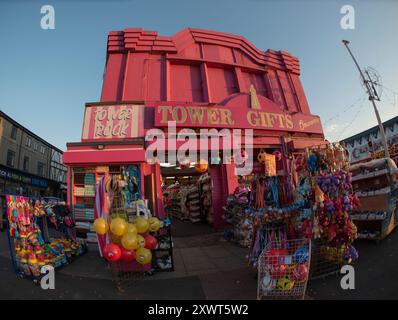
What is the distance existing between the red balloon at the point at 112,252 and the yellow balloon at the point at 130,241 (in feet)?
0.52

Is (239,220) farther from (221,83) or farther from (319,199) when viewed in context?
(221,83)

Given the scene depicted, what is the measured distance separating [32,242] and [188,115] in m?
6.95

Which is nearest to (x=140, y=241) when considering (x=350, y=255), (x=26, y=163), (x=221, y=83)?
(x=350, y=255)

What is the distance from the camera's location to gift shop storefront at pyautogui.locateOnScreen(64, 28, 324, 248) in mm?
8461

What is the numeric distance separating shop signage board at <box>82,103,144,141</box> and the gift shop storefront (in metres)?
0.04

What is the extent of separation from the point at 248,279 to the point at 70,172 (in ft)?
24.5

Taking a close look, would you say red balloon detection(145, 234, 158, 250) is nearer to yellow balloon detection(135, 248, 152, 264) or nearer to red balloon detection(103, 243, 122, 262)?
yellow balloon detection(135, 248, 152, 264)

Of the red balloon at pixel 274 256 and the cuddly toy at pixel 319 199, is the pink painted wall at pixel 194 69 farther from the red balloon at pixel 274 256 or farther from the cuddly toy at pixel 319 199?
the red balloon at pixel 274 256

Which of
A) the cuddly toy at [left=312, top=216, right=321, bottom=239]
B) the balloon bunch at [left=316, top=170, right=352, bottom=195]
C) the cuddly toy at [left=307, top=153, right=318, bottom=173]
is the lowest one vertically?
the cuddly toy at [left=312, top=216, right=321, bottom=239]

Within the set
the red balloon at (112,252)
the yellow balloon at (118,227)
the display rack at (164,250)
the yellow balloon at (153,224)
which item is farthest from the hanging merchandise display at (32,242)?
the yellow balloon at (153,224)

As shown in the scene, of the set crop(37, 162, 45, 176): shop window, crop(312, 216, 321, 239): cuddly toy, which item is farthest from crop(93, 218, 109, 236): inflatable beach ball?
crop(37, 162, 45, 176): shop window

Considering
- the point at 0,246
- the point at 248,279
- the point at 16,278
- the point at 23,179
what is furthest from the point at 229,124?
the point at 23,179

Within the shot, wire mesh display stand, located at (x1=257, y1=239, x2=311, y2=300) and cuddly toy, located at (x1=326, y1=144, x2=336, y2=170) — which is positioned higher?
cuddly toy, located at (x1=326, y1=144, x2=336, y2=170)
